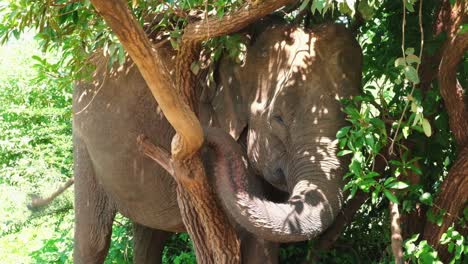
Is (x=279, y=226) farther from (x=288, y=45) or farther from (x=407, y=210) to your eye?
(x=288, y=45)

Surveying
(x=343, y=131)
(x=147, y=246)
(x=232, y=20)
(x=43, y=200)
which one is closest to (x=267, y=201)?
(x=343, y=131)

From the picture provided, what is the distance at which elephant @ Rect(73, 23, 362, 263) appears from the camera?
385cm

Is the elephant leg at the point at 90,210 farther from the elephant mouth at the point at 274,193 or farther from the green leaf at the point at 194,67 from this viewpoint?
the green leaf at the point at 194,67

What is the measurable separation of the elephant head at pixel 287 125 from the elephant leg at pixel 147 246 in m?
2.15

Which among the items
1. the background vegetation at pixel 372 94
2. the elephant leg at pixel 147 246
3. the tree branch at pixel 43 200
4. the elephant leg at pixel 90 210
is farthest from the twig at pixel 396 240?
the tree branch at pixel 43 200

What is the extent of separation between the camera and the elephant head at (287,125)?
12.3 feet

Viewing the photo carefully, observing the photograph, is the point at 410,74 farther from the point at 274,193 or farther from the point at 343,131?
the point at 274,193

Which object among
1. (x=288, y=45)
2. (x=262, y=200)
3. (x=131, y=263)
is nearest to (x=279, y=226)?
(x=262, y=200)

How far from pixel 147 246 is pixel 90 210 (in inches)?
33.7

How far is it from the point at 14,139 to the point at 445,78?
7109 mm

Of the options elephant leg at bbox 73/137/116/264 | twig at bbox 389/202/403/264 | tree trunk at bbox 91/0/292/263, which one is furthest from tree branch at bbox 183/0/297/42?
elephant leg at bbox 73/137/116/264

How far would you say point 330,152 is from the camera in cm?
398

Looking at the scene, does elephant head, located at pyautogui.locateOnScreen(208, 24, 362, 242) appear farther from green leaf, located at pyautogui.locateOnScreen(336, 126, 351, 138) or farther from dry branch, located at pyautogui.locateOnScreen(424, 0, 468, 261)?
dry branch, located at pyautogui.locateOnScreen(424, 0, 468, 261)

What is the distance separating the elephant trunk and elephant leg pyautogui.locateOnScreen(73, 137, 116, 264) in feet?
6.51
